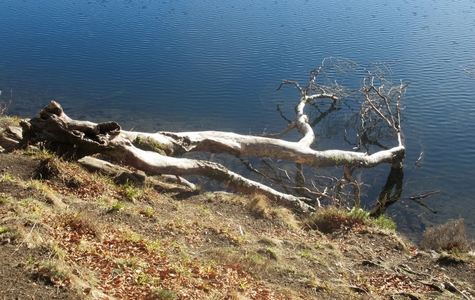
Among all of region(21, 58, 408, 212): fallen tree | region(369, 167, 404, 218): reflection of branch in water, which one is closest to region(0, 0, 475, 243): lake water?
region(369, 167, 404, 218): reflection of branch in water

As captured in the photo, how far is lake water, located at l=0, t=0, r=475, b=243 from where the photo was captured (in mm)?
19172

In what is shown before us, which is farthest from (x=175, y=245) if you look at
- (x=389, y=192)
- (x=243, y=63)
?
(x=243, y=63)

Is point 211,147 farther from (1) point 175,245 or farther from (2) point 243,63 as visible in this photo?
(2) point 243,63

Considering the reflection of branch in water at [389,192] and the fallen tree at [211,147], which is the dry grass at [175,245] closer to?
the fallen tree at [211,147]

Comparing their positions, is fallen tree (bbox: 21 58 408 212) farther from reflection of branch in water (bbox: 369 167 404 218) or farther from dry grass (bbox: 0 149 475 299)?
dry grass (bbox: 0 149 475 299)

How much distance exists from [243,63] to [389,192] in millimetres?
11162

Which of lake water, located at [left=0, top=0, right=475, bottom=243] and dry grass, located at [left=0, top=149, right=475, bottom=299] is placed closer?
dry grass, located at [left=0, top=149, right=475, bottom=299]

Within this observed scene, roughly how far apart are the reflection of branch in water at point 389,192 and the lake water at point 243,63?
211 millimetres

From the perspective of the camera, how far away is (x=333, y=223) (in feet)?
40.1

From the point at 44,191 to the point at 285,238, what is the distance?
190 inches

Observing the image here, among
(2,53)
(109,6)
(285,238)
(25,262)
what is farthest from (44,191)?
(109,6)

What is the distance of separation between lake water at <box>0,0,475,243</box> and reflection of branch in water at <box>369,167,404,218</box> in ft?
0.69

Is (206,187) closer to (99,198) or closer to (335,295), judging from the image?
(99,198)

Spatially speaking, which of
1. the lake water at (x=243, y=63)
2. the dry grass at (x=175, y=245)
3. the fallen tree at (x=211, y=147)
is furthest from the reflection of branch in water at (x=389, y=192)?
the dry grass at (x=175, y=245)
